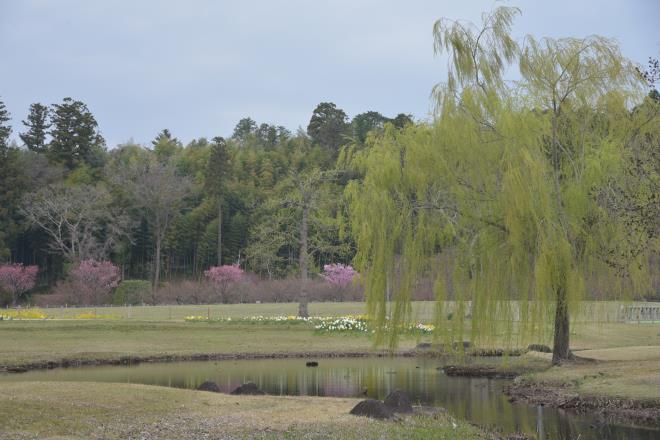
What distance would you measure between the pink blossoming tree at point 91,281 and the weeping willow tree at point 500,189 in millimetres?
37935

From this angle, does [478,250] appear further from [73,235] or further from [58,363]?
[73,235]

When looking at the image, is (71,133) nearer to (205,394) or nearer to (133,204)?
(133,204)

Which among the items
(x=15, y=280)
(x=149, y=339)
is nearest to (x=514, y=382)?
(x=149, y=339)

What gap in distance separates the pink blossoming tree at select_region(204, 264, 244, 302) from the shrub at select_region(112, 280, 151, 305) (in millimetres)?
5170

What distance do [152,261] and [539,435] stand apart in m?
67.0

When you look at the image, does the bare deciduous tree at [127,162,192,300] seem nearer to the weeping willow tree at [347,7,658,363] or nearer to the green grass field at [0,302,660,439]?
the green grass field at [0,302,660,439]

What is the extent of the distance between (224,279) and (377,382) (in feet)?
125

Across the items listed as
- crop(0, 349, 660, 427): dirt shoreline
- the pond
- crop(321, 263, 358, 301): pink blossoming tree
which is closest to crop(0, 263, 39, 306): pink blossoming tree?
crop(321, 263, 358, 301): pink blossoming tree

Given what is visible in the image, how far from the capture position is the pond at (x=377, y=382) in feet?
46.2

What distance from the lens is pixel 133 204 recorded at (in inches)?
2872

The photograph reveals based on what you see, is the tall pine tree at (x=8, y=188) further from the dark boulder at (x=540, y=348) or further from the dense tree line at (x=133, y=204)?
the dark boulder at (x=540, y=348)

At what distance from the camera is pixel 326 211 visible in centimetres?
3928

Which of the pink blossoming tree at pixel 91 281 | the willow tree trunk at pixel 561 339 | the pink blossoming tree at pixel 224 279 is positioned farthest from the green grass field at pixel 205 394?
the pink blossoming tree at pixel 224 279

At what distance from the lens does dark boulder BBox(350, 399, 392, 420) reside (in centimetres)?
1313
